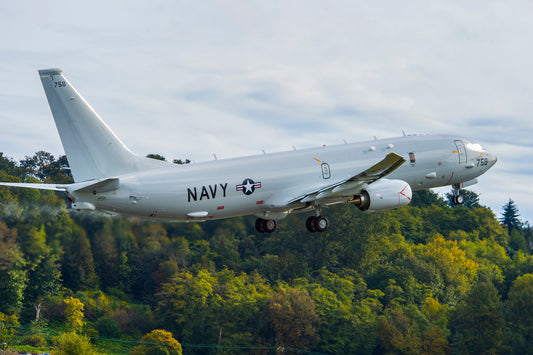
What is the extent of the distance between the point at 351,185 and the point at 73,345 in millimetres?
68213

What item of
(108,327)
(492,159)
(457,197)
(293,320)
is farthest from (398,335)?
(492,159)

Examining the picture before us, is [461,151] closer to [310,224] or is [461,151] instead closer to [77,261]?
[310,224]

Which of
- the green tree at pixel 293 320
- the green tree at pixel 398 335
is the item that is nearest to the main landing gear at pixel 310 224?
the green tree at pixel 293 320

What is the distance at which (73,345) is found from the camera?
105m

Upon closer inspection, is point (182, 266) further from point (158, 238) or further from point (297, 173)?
point (297, 173)

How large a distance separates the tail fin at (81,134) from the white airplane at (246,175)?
0.16ft

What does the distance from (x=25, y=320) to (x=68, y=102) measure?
72.2 metres

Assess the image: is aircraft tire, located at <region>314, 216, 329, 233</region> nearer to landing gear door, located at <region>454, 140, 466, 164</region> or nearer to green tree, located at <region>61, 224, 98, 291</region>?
landing gear door, located at <region>454, 140, 466, 164</region>

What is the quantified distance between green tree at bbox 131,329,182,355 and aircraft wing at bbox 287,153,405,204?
235 feet

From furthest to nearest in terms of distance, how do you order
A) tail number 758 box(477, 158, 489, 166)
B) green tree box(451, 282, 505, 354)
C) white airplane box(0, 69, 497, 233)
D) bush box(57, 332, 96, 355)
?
green tree box(451, 282, 505, 354)
bush box(57, 332, 96, 355)
tail number 758 box(477, 158, 489, 166)
white airplane box(0, 69, 497, 233)

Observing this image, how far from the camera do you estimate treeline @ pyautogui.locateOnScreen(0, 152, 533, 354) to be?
97.1 meters

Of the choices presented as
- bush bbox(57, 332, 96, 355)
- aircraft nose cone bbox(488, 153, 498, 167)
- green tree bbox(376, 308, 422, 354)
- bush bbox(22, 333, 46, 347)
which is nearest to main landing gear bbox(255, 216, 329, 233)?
aircraft nose cone bbox(488, 153, 498, 167)

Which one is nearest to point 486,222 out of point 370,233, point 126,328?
point 370,233

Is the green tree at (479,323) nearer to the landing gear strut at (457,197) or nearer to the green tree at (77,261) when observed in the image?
the green tree at (77,261)
